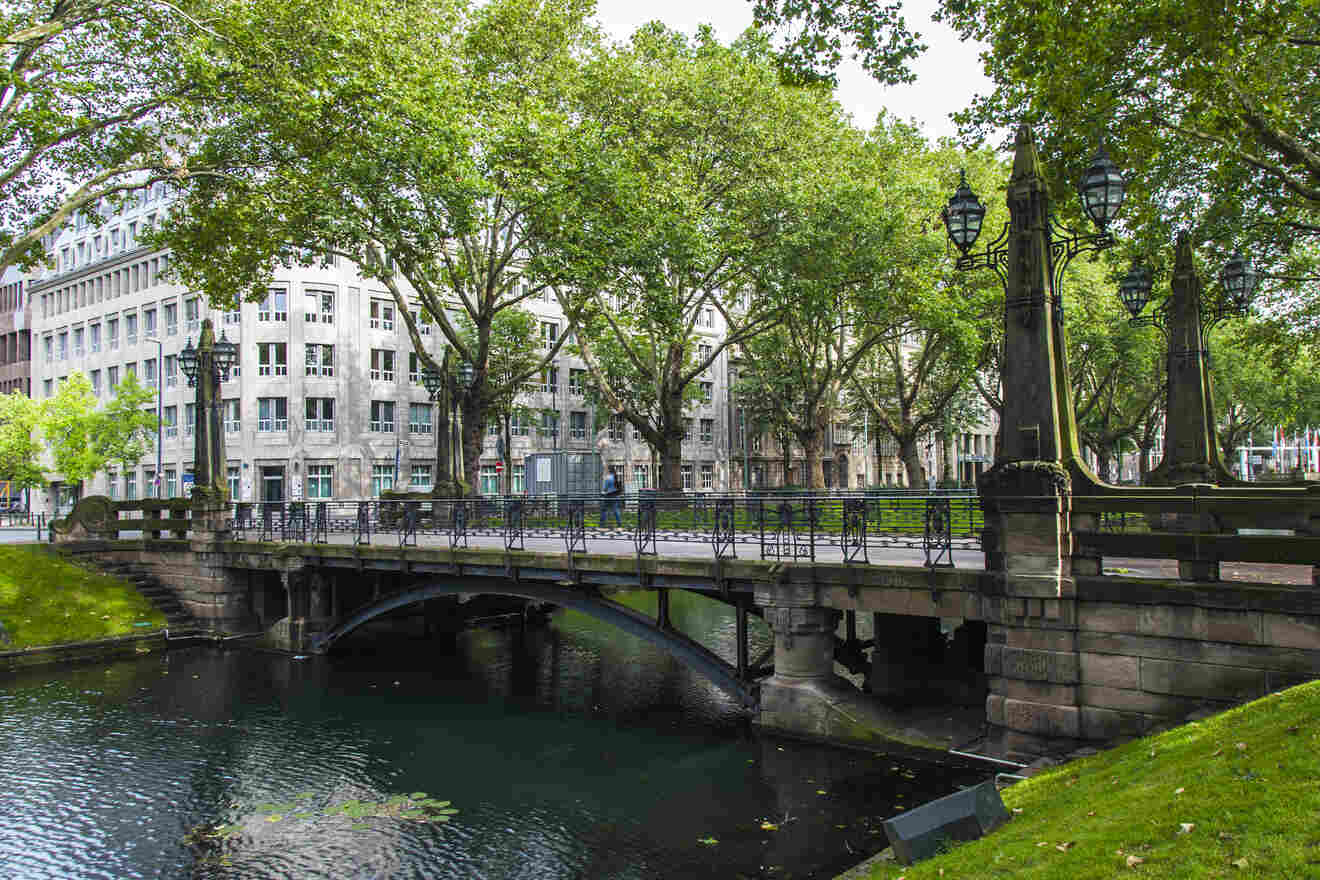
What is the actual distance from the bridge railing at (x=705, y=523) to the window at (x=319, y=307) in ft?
70.4

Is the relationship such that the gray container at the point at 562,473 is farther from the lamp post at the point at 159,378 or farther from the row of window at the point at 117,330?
the lamp post at the point at 159,378

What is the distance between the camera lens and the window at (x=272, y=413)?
51.7 m

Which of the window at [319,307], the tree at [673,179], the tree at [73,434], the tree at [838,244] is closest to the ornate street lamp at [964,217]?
the tree at [673,179]

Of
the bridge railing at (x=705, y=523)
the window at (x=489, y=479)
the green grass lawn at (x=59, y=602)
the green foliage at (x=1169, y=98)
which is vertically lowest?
the green grass lawn at (x=59, y=602)

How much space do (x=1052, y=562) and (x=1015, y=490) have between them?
1.07 metres

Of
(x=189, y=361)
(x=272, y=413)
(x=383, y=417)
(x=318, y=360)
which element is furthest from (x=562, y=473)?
(x=189, y=361)

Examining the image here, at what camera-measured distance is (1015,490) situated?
1289 cm

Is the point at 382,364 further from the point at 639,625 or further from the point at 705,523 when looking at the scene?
the point at 639,625

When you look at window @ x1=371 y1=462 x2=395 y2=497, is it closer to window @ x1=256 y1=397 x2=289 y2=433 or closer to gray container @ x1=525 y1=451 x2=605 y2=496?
window @ x1=256 y1=397 x2=289 y2=433

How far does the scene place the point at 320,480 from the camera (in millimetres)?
52219

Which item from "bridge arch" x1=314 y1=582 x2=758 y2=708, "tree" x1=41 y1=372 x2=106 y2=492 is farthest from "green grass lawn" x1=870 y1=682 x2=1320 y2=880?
"tree" x1=41 y1=372 x2=106 y2=492

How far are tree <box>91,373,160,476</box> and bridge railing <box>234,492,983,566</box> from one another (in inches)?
901

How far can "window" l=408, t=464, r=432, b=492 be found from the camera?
55.5 meters

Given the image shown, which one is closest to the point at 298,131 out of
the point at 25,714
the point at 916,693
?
the point at 25,714
